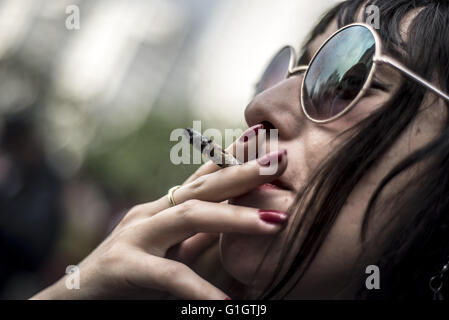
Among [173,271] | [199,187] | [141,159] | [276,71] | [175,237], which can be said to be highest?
[141,159]

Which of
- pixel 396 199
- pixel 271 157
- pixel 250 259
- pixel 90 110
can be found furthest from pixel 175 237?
pixel 90 110

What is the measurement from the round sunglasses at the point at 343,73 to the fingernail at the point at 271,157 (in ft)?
0.84

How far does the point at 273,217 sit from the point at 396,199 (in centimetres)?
48

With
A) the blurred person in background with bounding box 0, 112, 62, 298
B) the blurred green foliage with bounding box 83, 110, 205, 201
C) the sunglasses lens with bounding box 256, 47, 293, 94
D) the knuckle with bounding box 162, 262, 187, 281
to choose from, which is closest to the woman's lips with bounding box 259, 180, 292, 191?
the knuckle with bounding box 162, 262, 187, 281

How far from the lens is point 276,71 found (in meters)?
2.39

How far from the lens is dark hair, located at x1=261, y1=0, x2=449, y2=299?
5.17ft

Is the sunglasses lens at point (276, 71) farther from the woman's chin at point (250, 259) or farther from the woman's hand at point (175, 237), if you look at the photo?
the woman's chin at point (250, 259)

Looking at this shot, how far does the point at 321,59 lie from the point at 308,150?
0.43 meters

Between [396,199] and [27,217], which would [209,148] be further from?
[27,217]

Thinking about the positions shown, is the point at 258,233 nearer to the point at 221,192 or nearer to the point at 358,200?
the point at 221,192

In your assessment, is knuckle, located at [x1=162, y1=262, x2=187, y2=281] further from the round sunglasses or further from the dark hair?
the round sunglasses

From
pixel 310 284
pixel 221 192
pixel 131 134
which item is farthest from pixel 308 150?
pixel 131 134

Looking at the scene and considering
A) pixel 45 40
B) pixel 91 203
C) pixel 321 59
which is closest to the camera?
pixel 321 59
